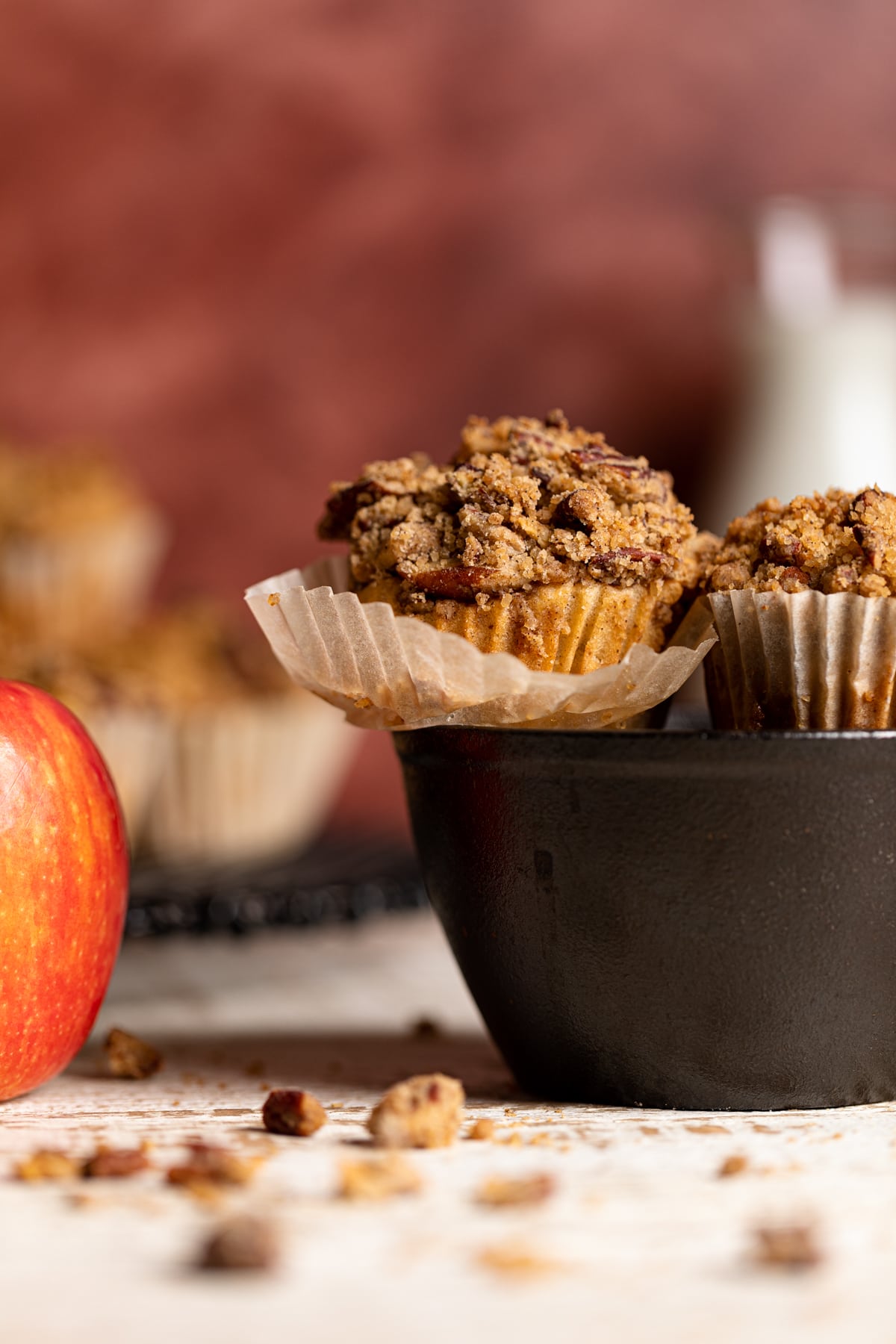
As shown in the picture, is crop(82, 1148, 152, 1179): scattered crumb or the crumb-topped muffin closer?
crop(82, 1148, 152, 1179): scattered crumb

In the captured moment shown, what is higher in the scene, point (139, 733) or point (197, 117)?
point (197, 117)

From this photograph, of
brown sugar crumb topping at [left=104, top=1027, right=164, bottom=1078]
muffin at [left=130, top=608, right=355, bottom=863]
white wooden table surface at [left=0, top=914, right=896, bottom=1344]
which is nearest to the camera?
white wooden table surface at [left=0, top=914, right=896, bottom=1344]

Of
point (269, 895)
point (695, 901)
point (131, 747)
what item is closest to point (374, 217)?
point (131, 747)

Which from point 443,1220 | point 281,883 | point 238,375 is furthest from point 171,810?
point 443,1220

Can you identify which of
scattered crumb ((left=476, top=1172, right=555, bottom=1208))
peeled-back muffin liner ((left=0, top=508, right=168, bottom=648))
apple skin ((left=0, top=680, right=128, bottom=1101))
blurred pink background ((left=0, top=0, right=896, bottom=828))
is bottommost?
scattered crumb ((left=476, top=1172, right=555, bottom=1208))

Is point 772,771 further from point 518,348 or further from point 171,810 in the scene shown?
point 518,348

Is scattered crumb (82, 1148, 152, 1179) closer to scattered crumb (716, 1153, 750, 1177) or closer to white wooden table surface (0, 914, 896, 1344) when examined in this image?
white wooden table surface (0, 914, 896, 1344)

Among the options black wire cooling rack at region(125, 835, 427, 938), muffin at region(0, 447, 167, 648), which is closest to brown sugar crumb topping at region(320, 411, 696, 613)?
black wire cooling rack at region(125, 835, 427, 938)
